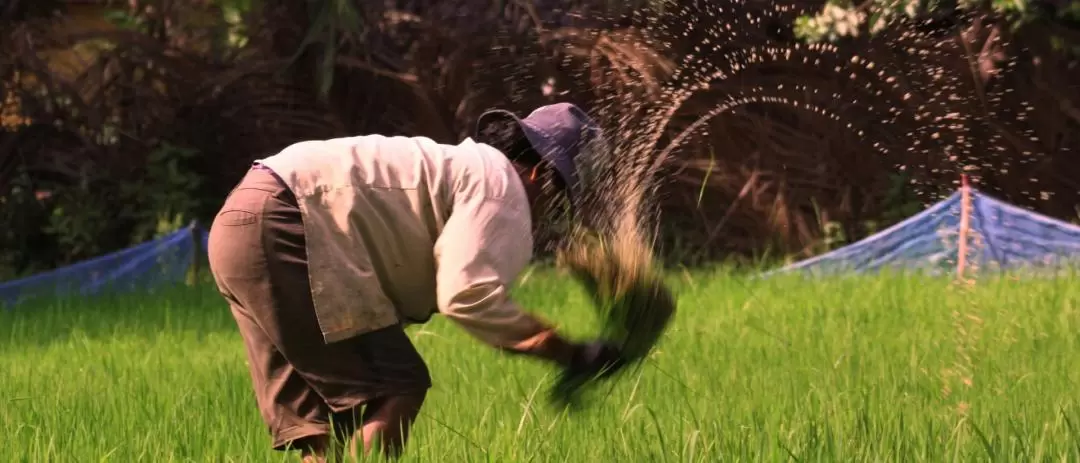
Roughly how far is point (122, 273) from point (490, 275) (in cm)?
592

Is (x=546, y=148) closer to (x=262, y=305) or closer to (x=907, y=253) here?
(x=262, y=305)

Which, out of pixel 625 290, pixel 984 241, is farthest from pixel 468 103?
pixel 625 290

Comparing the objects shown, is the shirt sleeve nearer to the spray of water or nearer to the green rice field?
the green rice field

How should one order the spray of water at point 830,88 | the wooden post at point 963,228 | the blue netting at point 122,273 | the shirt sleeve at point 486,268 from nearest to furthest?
1. the shirt sleeve at point 486,268
2. the wooden post at point 963,228
3. the blue netting at point 122,273
4. the spray of water at point 830,88

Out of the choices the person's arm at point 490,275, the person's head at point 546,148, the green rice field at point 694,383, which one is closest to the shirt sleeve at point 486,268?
the person's arm at point 490,275

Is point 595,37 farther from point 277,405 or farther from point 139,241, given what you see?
A: point 277,405

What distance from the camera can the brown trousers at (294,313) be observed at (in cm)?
312

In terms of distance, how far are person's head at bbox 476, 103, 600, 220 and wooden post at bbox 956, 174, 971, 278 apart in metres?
3.98

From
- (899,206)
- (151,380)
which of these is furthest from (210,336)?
(899,206)

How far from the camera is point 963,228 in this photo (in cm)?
689

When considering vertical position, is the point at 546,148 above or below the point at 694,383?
above

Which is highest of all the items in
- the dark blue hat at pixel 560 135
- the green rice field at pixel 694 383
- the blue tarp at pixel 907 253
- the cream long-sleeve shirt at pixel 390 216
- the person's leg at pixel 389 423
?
the dark blue hat at pixel 560 135

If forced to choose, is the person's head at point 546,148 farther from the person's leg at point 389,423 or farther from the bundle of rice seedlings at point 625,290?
the person's leg at point 389,423

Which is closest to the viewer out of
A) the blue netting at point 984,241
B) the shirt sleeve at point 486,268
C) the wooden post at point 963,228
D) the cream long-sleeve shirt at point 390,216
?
the shirt sleeve at point 486,268
